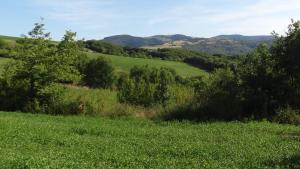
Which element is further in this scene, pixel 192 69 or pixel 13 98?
pixel 192 69

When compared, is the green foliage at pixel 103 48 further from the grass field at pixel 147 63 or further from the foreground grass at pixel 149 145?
the foreground grass at pixel 149 145

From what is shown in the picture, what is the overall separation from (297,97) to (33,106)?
14.2 m

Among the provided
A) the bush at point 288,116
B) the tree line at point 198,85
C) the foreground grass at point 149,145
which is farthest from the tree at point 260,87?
the foreground grass at point 149,145

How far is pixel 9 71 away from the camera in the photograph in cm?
3219

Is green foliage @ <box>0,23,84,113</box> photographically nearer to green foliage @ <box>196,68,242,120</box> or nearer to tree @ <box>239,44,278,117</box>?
green foliage @ <box>196,68,242,120</box>

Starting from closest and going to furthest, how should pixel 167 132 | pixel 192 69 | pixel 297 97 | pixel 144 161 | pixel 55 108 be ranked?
pixel 144 161
pixel 167 132
pixel 297 97
pixel 55 108
pixel 192 69

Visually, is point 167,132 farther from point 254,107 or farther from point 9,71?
point 9,71

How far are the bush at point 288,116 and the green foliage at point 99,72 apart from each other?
46.8 m

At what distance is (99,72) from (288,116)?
48642mm

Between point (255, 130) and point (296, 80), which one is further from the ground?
point (296, 80)

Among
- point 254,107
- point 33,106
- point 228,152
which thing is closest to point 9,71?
point 33,106

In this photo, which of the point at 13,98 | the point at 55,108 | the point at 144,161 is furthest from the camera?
the point at 13,98

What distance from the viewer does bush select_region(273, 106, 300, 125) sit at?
23.7 meters

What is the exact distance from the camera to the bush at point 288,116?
23.7m
